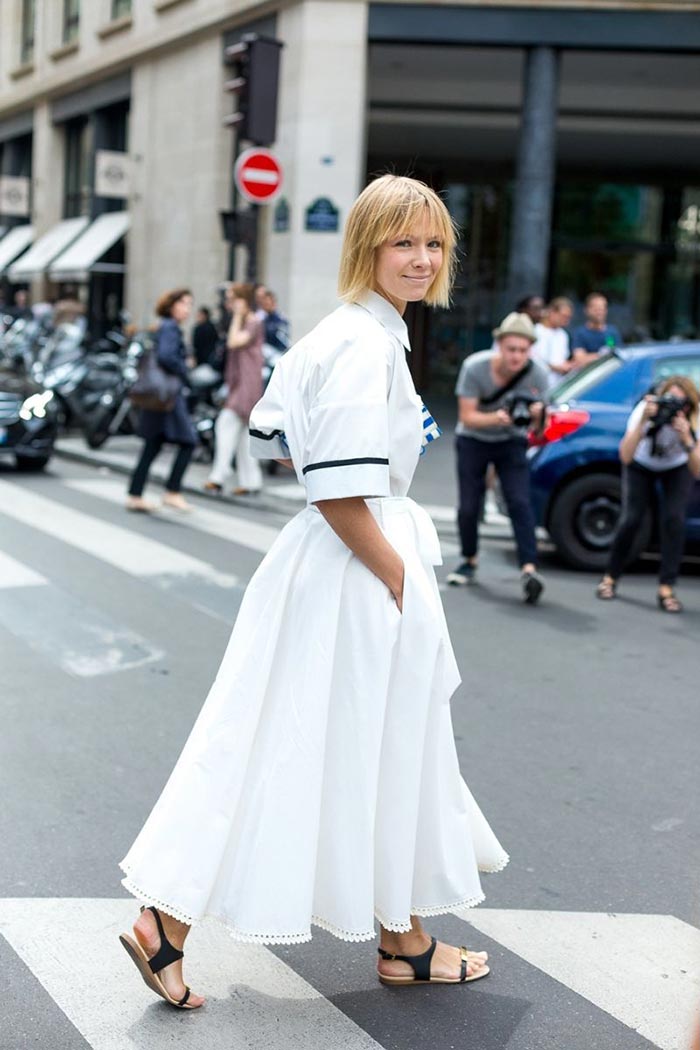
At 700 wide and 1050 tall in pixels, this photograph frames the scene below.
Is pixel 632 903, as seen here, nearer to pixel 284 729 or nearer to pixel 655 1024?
pixel 655 1024

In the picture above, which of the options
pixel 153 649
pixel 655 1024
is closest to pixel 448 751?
pixel 655 1024

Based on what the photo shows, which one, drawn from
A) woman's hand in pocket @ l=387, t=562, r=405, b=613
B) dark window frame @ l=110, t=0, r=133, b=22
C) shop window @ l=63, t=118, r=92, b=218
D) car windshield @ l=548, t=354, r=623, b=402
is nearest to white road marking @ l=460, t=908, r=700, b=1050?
woman's hand in pocket @ l=387, t=562, r=405, b=613

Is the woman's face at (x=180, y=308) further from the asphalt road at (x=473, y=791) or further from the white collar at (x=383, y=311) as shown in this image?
the white collar at (x=383, y=311)

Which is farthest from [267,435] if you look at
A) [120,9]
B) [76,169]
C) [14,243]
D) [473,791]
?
[14,243]

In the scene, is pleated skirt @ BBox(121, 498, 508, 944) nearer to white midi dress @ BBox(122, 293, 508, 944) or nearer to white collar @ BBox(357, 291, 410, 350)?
white midi dress @ BBox(122, 293, 508, 944)

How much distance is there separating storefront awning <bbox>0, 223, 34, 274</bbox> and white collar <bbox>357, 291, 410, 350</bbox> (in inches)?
1126

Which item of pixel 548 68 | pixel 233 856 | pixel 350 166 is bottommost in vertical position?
pixel 233 856

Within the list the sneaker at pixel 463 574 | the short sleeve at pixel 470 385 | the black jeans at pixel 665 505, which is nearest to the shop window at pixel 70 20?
the short sleeve at pixel 470 385

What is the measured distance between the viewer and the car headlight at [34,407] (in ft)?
45.0

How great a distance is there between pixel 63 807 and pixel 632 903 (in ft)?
6.06

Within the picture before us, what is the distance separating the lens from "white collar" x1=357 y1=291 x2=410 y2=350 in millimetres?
3113

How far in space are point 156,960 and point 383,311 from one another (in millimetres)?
1557

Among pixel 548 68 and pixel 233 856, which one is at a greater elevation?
pixel 548 68

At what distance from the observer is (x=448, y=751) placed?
3170 mm
